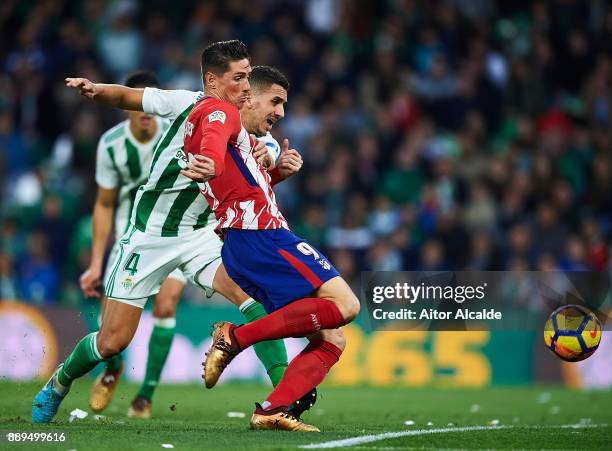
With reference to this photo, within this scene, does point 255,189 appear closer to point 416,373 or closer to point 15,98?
point 416,373

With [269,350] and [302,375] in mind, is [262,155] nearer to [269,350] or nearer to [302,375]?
[302,375]

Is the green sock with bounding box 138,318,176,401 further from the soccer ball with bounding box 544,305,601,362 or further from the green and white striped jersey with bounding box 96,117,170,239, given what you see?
the soccer ball with bounding box 544,305,601,362

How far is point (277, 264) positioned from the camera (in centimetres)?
658

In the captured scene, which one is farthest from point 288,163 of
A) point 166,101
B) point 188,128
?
point 166,101

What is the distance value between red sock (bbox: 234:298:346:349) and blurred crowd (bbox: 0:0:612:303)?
23.5 ft

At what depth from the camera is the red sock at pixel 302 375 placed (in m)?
6.64

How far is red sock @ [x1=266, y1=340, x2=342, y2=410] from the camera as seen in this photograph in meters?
6.64

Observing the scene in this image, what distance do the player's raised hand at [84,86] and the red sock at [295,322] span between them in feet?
5.13

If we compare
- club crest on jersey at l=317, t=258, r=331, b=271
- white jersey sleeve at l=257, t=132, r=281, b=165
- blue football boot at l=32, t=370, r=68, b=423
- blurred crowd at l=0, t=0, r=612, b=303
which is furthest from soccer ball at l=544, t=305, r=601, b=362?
blurred crowd at l=0, t=0, r=612, b=303

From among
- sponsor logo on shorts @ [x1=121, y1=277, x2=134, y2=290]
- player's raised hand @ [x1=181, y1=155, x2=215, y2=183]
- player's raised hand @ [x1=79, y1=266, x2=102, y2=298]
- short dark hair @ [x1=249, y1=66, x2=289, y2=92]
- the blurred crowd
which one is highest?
the blurred crowd

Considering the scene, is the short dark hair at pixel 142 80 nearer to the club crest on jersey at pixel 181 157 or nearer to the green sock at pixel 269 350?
the club crest on jersey at pixel 181 157

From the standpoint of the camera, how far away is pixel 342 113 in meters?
16.3

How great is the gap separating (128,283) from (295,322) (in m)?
1.43

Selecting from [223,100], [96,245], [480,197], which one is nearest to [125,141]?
[96,245]
